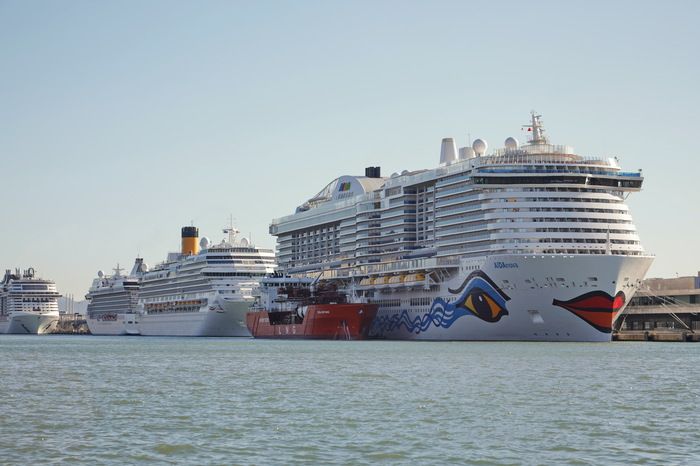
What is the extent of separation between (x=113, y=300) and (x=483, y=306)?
339ft

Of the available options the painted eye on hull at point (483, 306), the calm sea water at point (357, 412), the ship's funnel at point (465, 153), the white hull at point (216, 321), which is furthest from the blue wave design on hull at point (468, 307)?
the white hull at point (216, 321)

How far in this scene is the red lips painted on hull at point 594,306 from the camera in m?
85.0

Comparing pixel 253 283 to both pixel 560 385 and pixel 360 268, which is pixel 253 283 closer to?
pixel 360 268

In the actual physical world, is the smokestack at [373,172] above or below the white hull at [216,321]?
above

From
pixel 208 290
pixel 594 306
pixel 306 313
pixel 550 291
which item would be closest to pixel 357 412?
pixel 550 291

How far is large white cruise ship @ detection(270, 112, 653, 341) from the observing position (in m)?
85.8

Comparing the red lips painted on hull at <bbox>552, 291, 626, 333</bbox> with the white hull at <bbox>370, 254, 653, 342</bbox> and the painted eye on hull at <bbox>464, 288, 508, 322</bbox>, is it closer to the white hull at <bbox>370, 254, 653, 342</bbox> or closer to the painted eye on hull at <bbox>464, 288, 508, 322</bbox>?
the white hull at <bbox>370, 254, 653, 342</bbox>

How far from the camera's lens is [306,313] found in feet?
374

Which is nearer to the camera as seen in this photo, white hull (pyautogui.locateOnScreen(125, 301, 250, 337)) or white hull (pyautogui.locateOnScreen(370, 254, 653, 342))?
white hull (pyautogui.locateOnScreen(370, 254, 653, 342))

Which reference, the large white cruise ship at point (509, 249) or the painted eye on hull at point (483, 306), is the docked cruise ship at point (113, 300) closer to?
the large white cruise ship at point (509, 249)

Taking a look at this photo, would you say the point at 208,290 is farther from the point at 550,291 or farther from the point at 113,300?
the point at 550,291

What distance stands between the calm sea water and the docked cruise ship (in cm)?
11303

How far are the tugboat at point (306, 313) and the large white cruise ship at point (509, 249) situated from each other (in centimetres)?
232

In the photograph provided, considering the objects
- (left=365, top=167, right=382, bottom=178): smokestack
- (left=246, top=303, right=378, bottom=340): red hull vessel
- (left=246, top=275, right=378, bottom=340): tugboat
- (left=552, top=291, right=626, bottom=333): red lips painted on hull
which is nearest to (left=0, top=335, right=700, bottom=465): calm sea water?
(left=552, top=291, right=626, bottom=333): red lips painted on hull
